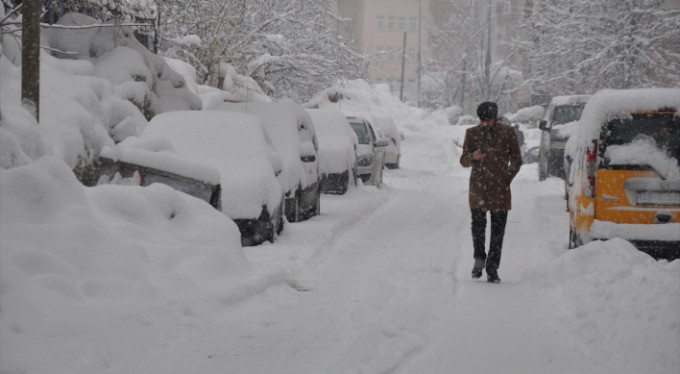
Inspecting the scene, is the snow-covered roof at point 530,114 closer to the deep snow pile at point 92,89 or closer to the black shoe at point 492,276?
the deep snow pile at point 92,89

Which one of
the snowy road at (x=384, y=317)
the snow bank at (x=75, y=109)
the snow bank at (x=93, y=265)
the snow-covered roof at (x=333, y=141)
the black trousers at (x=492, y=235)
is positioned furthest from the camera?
the snow-covered roof at (x=333, y=141)

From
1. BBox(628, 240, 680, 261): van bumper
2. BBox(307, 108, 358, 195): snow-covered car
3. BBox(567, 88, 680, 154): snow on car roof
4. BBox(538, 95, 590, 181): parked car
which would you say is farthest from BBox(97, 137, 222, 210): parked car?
BBox(538, 95, 590, 181): parked car

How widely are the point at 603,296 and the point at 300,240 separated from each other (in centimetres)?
509

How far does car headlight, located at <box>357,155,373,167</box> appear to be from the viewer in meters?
22.2

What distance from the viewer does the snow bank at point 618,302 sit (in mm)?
5781

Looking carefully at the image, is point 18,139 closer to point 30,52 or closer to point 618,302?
point 30,52

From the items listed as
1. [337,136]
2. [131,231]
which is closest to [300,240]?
[131,231]

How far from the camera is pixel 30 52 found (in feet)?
27.8

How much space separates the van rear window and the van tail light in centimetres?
7

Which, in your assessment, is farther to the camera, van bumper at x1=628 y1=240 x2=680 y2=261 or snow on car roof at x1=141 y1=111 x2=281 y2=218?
snow on car roof at x1=141 y1=111 x2=281 y2=218

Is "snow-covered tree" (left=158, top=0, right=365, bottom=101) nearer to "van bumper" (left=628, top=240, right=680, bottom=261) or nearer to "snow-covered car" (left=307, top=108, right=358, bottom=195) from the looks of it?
"snow-covered car" (left=307, top=108, right=358, bottom=195)

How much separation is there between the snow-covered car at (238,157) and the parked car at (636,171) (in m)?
3.85

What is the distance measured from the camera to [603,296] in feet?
24.3

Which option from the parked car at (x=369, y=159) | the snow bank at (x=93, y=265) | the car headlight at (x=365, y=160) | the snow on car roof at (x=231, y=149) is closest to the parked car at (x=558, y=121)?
the parked car at (x=369, y=159)
